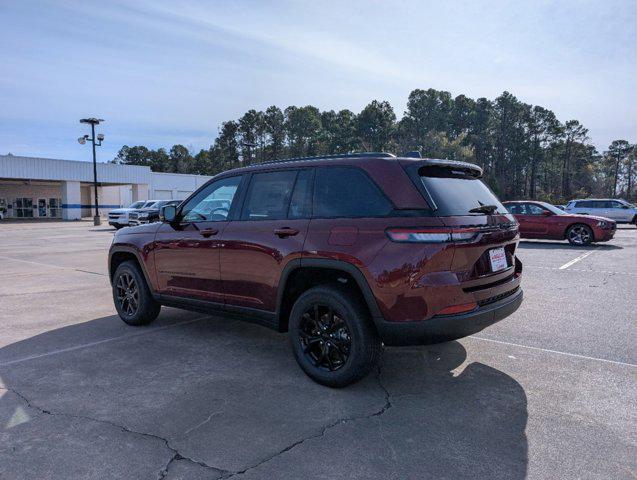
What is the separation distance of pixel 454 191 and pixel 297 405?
6.66 ft

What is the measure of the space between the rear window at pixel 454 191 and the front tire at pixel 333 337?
1.00 meters

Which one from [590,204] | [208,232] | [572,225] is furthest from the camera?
[590,204]

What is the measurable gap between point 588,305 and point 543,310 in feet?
2.68

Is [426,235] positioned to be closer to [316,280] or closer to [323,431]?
[316,280]

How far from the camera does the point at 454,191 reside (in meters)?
3.65

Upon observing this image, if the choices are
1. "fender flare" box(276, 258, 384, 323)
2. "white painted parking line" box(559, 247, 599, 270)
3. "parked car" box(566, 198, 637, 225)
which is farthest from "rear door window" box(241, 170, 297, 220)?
"parked car" box(566, 198, 637, 225)

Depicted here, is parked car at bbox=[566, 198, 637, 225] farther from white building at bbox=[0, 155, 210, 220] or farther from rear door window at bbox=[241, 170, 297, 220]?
white building at bbox=[0, 155, 210, 220]

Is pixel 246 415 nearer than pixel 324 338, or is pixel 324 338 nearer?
pixel 246 415

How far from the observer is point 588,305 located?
21.3 ft

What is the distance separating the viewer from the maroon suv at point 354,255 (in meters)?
3.27

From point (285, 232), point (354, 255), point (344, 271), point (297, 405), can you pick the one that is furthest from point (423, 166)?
point (297, 405)

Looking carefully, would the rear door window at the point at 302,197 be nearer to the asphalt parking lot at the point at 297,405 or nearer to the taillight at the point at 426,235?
the taillight at the point at 426,235

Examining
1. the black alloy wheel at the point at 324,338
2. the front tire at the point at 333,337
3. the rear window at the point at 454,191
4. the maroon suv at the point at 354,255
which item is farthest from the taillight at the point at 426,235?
the black alloy wheel at the point at 324,338

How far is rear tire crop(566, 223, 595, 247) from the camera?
14.8 m
